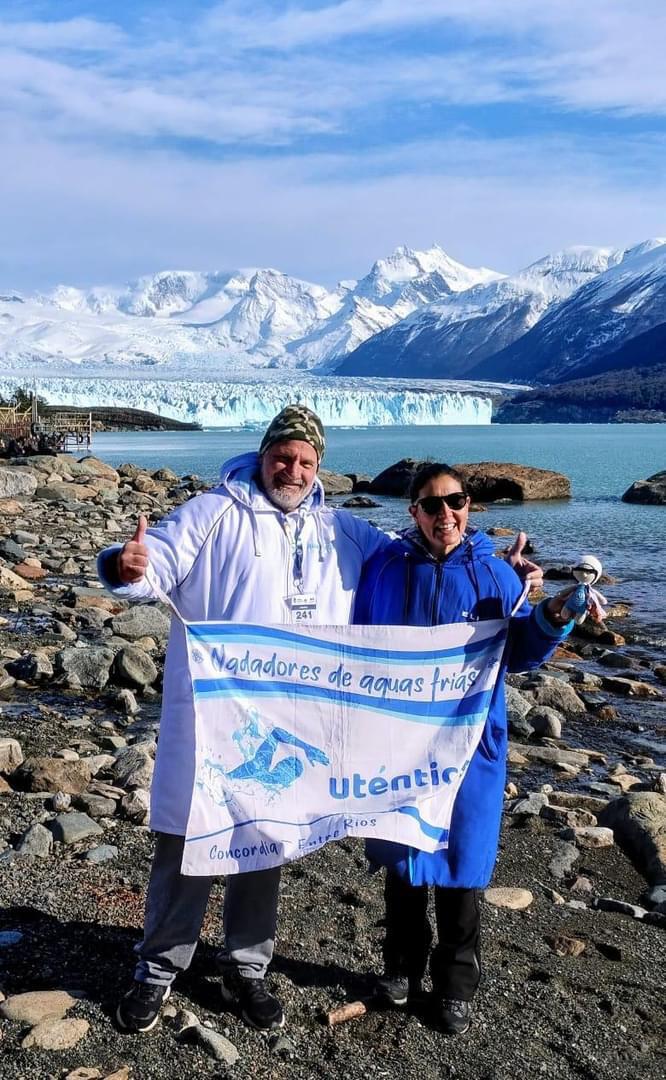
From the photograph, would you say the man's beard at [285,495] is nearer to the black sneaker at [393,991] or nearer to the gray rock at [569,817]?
the black sneaker at [393,991]

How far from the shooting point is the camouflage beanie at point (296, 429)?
135 inches

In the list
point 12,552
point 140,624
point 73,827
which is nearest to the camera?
point 73,827

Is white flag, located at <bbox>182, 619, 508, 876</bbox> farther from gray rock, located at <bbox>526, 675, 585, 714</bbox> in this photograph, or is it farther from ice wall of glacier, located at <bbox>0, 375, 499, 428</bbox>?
ice wall of glacier, located at <bbox>0, 375, 499, 428</bbox>

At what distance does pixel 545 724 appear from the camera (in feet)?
26.1

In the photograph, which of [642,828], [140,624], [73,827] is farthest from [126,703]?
[642,828]

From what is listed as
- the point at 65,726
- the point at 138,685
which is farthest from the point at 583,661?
the point at 65,726

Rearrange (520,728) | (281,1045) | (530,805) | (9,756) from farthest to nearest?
(520,728)
(530,805)
(9,756)
(281,1045)

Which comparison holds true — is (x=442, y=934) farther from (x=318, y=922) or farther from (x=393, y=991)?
(x=318, y=922)

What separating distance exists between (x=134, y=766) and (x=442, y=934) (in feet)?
8.61

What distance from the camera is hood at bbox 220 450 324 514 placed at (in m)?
3.41

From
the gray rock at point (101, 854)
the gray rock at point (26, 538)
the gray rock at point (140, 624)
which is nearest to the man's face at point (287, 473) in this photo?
the gray rock at point (101, 854)

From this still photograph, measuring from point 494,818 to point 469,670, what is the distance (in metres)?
0.51

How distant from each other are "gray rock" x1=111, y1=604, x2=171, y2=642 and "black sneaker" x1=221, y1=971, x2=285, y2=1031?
636 cm

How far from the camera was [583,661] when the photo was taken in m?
11.2
